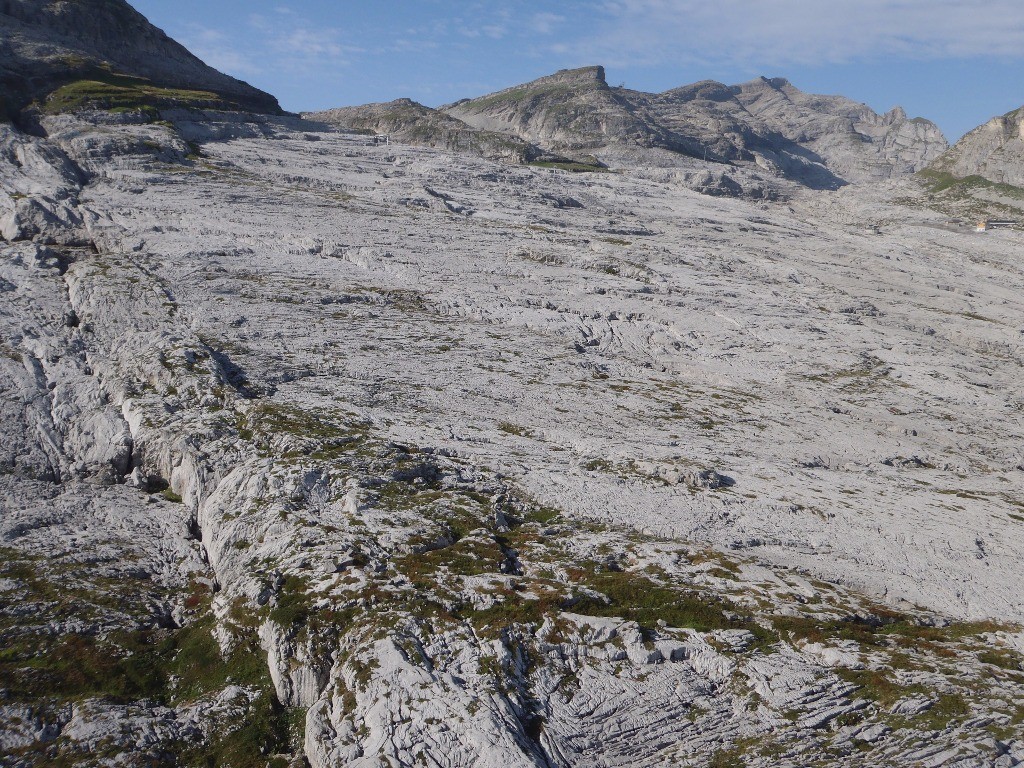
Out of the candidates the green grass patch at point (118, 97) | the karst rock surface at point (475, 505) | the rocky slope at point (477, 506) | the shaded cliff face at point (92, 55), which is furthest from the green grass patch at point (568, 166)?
the rocky slope at point (477, 506)

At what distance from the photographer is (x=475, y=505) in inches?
1380

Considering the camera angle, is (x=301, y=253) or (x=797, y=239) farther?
(x=797, y=239)

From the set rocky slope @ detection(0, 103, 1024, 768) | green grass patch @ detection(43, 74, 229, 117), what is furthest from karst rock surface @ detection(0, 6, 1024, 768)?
green grass patch @ detection(43, 74, 229, 117)

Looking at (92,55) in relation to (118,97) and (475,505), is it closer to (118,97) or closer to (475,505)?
(118,97)

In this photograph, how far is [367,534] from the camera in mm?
31344

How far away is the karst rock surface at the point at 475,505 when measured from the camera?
22516 millimetres

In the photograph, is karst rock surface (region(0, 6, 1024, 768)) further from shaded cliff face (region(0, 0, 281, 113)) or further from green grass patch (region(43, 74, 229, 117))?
shaded cliff face (region(0, 0, 281, 113))

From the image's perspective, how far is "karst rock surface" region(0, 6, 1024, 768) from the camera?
2252 centimetres

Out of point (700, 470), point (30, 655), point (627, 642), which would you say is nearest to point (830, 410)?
point (700, 470)

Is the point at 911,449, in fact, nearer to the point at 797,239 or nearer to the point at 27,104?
the point at 797,239

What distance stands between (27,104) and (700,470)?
127 metres

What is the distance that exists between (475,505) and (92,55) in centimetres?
15112

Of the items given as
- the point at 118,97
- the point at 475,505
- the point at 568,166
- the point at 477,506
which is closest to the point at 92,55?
the point at 118,97

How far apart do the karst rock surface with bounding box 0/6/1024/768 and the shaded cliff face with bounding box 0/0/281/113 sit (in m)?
49.1
